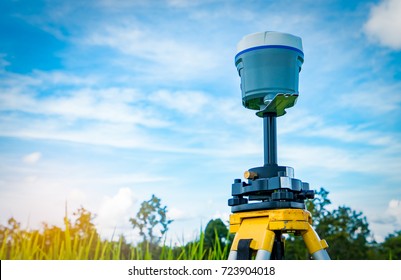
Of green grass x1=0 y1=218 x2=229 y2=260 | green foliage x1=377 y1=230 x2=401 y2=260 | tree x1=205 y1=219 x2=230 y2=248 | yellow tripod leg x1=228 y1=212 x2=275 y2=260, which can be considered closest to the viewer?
yellow tripod leg x1=228 y1=212 x2=275 y2=260

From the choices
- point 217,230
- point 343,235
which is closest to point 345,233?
point 343,235

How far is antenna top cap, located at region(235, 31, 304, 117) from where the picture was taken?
157 centimetres

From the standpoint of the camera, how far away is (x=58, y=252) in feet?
6.72

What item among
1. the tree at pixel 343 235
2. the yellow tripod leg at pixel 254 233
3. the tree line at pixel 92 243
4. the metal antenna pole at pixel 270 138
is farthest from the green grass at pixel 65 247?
the tree at pixel 343 235

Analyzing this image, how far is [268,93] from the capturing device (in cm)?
158

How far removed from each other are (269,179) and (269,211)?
0.11m

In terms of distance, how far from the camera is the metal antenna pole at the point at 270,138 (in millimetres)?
1589

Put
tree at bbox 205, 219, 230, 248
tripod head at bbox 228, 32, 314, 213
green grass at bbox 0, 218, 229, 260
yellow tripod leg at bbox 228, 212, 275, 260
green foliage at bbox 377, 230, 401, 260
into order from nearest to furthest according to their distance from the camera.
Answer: yellow tripod leg at bbox 228, 212, 275, 260
tripod head at bbox 228, 32, 314, 213
green grass at bbox 0, 218, 229, 260
tree at bbox 205, 219, 230, 248
green foliage at bbox 377, 230, 401, 260

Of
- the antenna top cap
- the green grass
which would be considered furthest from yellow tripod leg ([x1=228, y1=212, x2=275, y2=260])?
the green grass

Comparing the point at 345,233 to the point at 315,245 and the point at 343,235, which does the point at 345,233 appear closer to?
the point at 343,235

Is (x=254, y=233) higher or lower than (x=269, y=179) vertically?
lower

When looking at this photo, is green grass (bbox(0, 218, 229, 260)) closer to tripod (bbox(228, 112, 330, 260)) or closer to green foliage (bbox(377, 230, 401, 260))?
tripod (bbox(228, 112, 330, 260))
